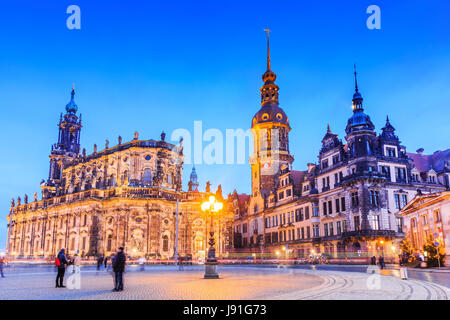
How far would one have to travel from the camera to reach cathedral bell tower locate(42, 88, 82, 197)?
85.4 m

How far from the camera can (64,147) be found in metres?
87.2

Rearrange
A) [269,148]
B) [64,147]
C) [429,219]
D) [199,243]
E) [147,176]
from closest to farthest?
1. [429,219]
2. [199,243]
3. [147,176]
4. [269,148]
5. [64,147]

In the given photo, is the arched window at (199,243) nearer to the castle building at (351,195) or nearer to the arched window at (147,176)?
the arched window at (147,176)

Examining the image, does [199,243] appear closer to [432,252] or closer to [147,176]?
[147,176]

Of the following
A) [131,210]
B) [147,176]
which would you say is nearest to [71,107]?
[147,176]

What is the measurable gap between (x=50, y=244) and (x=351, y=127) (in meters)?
56.6

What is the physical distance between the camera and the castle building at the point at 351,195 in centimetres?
4753

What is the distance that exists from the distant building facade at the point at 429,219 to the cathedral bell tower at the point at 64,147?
7121cm

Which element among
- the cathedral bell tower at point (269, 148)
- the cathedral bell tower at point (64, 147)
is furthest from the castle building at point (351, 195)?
the cathedral bell tower at point (64, 147)

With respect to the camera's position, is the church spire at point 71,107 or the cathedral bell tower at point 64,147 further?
the church spire at point 71,107

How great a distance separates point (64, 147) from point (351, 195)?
65.3 metres

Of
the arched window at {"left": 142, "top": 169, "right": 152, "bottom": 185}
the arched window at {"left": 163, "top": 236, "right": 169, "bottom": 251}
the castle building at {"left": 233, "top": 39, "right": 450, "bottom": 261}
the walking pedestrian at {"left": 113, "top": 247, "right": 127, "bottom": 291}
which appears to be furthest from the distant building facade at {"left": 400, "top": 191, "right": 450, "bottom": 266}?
the arched window at {"left": 142, "top": 169, "right": 152, "bottom": 185}

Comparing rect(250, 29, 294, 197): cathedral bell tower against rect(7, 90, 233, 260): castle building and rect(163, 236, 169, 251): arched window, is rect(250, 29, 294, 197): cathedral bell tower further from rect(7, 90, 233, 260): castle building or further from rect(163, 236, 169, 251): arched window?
rect(163, 236, 169, 251): arched window
